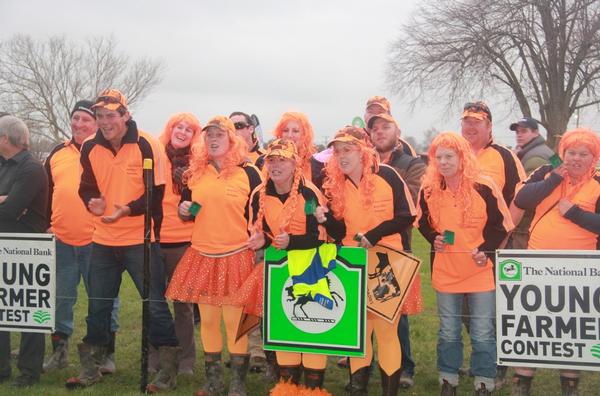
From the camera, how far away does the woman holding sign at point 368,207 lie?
4816 millimetres

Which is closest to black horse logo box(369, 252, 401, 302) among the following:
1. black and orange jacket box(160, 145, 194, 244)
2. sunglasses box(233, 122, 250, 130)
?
black and orange jacket box(160, 145, 194, 244)

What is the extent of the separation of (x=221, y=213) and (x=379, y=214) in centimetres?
121

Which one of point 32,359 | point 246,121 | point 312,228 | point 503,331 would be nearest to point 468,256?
point 503,331

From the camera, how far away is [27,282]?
5.44 meters

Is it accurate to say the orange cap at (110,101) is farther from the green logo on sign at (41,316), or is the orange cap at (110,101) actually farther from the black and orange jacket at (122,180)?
the green logo on sign at (41,316)

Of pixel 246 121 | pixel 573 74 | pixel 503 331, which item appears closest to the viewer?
pixel 503 331

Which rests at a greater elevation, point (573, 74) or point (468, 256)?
point (573, 74)

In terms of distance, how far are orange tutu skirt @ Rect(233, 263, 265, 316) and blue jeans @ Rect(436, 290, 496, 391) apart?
1355 millimetres

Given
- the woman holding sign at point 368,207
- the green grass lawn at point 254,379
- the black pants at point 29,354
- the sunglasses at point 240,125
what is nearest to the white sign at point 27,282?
the black pants at point 29,354

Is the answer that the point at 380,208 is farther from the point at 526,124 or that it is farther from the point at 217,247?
the point at 526,124

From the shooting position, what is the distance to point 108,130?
5465 millimetres

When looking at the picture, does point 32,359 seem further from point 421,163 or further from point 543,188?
point 543,188

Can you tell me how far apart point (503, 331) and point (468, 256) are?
0.58 m

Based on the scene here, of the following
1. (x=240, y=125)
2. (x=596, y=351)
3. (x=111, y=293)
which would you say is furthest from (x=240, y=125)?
(x=596, y=351)
